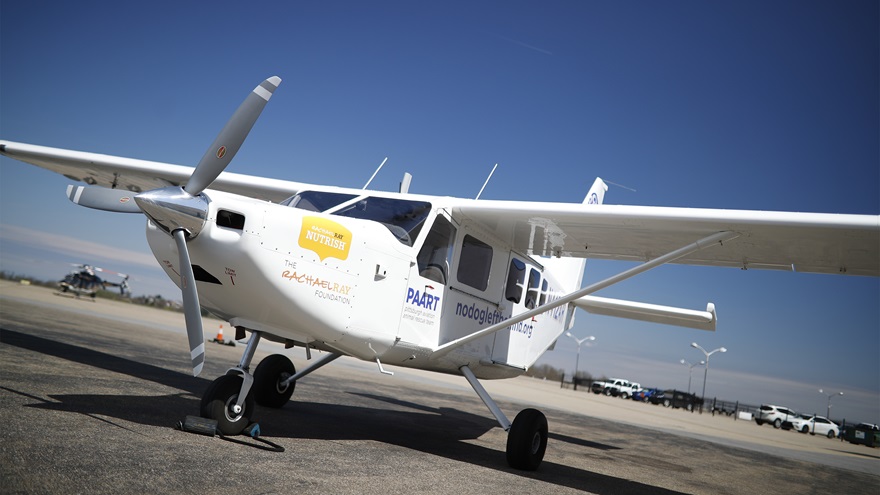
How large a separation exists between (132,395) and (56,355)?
3302 millimetres

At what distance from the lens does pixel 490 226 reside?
8898mm

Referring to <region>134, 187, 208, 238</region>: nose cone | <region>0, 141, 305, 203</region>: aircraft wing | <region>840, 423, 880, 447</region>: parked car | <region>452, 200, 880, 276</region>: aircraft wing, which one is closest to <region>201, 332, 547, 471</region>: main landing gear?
<region>134, 187, 208, 238</region>: nose cone

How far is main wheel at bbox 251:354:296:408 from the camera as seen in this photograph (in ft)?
29.5

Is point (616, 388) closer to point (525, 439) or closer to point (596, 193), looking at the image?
point (596, 193)

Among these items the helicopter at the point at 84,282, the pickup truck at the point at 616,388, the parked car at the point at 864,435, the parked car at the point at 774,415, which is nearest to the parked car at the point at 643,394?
the pickup truck at the point at 616,388

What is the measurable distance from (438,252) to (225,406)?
3.21 m

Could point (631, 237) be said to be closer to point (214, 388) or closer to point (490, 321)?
point (490, 321)

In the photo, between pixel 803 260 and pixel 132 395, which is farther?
pixel 803 260

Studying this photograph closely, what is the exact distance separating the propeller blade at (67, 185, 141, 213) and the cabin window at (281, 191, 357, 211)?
68.6 inches

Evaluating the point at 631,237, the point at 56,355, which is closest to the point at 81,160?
the point at 56,355

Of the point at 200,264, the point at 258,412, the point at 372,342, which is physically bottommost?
the point at 258,412

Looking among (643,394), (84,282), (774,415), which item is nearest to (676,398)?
(643,394)

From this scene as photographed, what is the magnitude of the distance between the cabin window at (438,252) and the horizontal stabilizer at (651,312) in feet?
12.6

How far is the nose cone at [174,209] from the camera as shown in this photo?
5.34 metres
